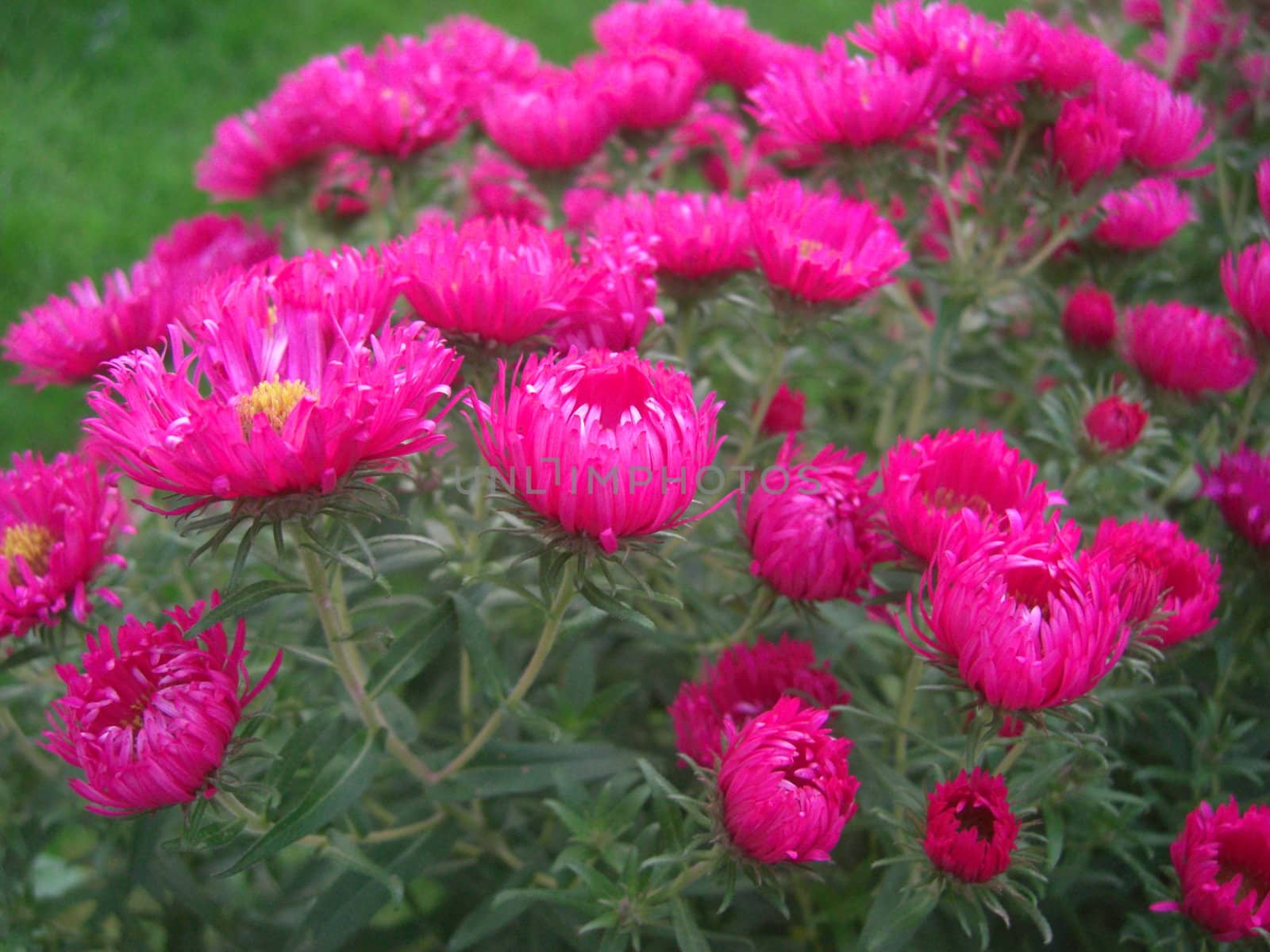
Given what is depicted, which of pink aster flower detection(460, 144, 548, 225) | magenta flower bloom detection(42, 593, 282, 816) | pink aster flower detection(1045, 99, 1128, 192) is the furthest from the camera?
pink aster flower detection(460, 144, 548, 225)

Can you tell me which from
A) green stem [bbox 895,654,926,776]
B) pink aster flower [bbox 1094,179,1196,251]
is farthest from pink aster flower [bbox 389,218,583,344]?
pink aster flower [bbox 1094,179,1196,251]

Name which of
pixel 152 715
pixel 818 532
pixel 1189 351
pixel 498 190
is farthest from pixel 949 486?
pixel 498 190

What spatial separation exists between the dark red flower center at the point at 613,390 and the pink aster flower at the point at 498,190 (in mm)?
1019

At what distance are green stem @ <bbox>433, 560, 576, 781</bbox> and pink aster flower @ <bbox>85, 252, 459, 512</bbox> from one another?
0.20 m

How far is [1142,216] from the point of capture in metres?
1.66

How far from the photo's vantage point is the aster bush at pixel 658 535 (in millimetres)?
934

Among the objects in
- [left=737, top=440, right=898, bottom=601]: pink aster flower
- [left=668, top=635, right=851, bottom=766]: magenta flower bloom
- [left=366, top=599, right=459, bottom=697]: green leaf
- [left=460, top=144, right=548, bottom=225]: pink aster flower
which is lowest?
[left=668, top=635, right=851, bottom=766]: magenta flower bloom

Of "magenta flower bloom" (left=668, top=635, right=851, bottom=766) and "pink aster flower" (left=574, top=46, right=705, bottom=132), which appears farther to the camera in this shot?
"pink aster flower" (left=574, top=46, right=705, bottom=132)

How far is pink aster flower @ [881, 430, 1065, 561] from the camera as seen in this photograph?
1.06 metres

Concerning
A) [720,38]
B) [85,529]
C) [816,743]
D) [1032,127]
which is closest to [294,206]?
[720,38]

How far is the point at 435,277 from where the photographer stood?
1.07m

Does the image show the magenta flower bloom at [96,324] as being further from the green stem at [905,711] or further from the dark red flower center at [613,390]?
the green stem at [905,711]

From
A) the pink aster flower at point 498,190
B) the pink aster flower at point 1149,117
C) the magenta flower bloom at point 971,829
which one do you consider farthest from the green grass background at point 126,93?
the magenta flower bloom at point 971,829

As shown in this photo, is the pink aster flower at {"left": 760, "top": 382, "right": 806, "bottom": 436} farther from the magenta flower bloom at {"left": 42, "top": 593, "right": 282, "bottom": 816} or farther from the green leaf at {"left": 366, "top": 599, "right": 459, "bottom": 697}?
the magenta flower bloom at {"left": 42, "top": 593, "right": 282, "bottom": 816}
